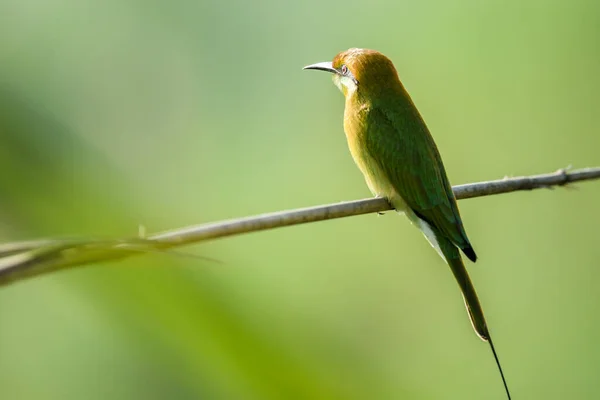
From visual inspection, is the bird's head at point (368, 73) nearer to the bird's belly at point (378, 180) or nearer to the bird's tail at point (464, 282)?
the bird's belly at point (378, 180)

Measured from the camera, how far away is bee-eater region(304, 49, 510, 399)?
7.54ft

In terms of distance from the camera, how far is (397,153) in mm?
2506

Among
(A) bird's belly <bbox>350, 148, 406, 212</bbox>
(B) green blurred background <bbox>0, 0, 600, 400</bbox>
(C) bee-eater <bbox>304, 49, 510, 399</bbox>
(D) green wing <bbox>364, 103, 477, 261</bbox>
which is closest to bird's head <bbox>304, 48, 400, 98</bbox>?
(C) bee-eater <bbox>304, 49, 510, 399</bbox>

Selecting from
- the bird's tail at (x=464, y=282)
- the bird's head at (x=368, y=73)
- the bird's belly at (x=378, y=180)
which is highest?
the bird's head at (x=368, y=73)

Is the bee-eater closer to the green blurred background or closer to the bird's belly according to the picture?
the bird's belly

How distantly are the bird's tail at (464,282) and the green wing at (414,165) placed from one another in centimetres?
3

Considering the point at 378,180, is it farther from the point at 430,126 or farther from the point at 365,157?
the point at 430,126

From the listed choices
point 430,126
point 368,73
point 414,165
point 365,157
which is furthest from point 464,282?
point 430,126

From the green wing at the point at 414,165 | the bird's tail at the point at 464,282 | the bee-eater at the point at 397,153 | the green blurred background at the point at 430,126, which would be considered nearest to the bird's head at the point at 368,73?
the bee-eater at the point at 397,153

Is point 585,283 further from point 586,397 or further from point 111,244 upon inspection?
point 111,244

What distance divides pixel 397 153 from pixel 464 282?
0.58m

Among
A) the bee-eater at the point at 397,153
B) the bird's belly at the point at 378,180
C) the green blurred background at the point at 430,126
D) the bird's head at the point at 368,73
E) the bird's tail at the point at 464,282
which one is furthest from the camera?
the green blurred background at the point at 430,126

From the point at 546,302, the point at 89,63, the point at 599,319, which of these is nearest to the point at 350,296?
the point at 546,302

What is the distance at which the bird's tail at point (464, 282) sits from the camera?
192 cm
